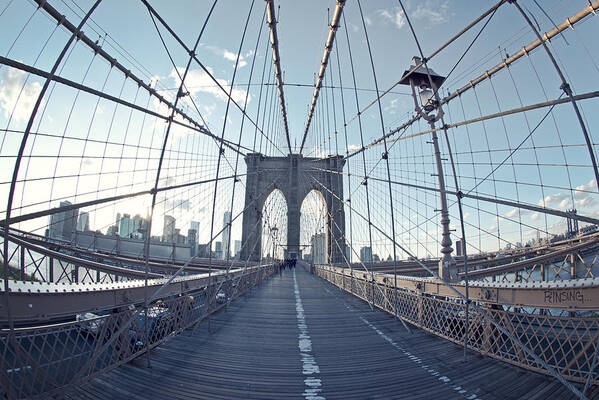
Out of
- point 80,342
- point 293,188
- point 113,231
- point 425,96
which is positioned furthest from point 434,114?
point 293,188

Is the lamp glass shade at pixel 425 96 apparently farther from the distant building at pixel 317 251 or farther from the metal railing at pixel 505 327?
the distant building at pixel 317 251

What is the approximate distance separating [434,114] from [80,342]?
7.08 m

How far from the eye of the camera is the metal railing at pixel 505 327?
2.37m

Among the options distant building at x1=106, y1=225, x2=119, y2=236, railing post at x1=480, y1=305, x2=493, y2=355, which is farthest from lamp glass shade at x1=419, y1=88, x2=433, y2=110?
distant building at x1=106, y1=225, x2=119, y2=236

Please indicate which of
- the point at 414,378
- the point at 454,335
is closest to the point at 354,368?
the point at 414,378

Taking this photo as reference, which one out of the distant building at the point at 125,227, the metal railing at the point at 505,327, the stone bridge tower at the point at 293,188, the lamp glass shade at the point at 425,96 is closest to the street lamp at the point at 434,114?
the lamp glass shade at the point at 425,96

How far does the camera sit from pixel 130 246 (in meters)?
11.9

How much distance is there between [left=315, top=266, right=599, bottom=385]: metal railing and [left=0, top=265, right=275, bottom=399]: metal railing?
368cm

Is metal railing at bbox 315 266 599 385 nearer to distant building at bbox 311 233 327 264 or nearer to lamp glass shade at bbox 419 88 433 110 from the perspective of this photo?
lamp glass shade at bbox 419 88 433 110

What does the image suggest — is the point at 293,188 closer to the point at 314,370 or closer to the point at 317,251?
the point at 317,251

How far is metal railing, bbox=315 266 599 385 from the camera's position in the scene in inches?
93.4

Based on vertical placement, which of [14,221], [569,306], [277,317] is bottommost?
[277,317]

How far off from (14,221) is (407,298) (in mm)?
5251

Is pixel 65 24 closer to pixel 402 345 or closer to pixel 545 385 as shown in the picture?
pixel 402 345
